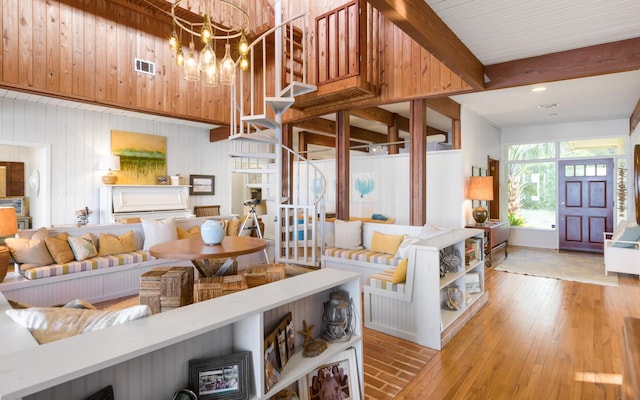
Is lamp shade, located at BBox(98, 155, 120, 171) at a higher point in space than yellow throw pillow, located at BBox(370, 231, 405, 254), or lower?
higher

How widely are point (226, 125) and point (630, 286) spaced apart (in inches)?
274

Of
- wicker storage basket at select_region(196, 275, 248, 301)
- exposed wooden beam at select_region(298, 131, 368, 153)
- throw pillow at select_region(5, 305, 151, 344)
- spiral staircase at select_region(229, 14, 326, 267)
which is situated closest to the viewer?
throw pillow at select_region(5, 305, 151, 344)

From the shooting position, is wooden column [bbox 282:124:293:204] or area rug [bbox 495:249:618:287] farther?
wooden column [bbox 282:124:293:204]

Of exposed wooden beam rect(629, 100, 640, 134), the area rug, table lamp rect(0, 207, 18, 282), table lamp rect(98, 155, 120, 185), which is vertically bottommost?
the area rug

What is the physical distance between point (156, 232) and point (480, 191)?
16.0ft

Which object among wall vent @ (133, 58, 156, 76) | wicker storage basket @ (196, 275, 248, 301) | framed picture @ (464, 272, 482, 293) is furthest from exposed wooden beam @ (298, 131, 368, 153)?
wicker storage basket @ (196, 275, 248, 301)

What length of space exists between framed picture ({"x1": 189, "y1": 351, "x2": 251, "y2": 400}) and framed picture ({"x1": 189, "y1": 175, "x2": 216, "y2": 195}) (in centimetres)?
660

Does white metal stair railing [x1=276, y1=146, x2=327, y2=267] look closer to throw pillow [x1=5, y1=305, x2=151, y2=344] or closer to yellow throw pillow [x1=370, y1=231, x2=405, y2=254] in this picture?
yellow throw pillow [x1=370, y1=231, x2=405, y2=254]

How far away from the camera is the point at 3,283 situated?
129 inches

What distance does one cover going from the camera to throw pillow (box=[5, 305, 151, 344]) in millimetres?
1243

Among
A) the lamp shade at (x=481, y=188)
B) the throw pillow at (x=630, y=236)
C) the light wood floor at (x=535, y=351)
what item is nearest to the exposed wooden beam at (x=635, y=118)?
the throw pillow at (x=630, y=236)

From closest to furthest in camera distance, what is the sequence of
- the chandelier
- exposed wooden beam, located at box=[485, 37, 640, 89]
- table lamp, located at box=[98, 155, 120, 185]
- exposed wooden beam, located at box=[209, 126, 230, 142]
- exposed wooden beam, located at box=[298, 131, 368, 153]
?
the chandelier
exposed wooden beam, located at box=[485, 37, 640, 89]
table lamp, located at box=[98, 155, 120, 185]
exposed wooden beam, located at box=[209, 126, 230, 142]
exposed wooden beam, located at box=[298, 131, 368, 153]

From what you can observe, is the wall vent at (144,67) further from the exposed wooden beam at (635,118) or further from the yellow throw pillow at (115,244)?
the exposed wooden beam at (635,118)

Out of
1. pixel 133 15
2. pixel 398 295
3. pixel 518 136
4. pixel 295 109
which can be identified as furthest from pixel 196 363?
pixel 518 136
